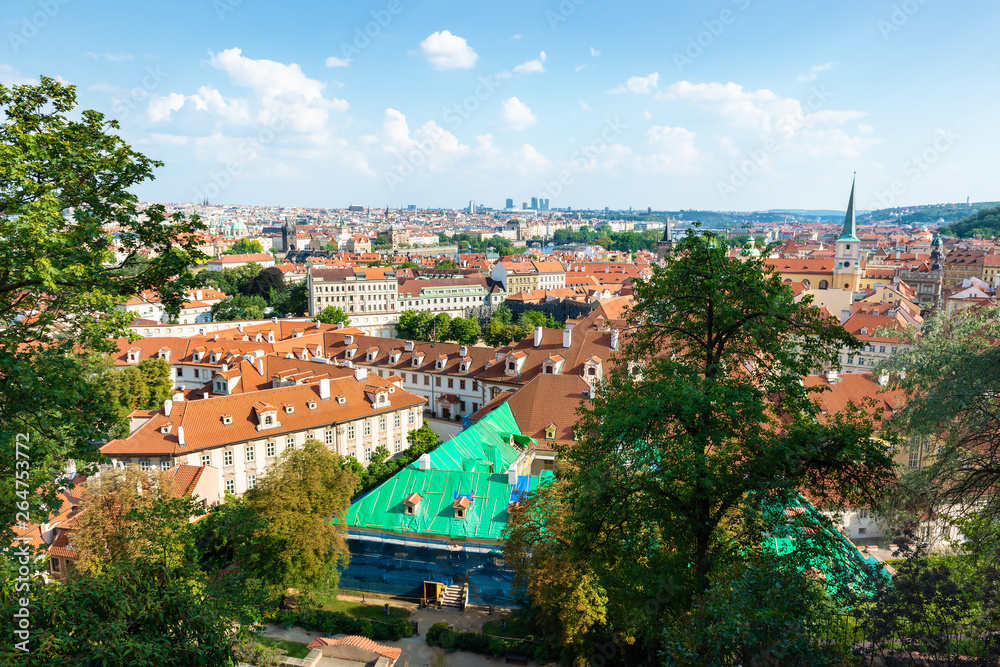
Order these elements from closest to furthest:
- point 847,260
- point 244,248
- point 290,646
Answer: point 290,646
point 847,260
point 244,248

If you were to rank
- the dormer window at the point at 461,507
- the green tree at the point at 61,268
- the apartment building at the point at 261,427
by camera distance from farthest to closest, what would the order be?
the apartment building at the point at 261,427
the dormer window at the point at 461,507
the green tree at the point at 61,268

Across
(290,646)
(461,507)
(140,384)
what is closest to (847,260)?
(461,507)

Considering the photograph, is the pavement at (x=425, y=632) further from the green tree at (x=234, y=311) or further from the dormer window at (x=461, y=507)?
the green tree at (x=234, y=311)

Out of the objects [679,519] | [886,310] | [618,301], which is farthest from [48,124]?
[886,310]

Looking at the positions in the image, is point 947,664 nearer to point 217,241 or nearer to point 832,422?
point 832,422

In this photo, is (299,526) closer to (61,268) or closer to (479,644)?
(479,644)

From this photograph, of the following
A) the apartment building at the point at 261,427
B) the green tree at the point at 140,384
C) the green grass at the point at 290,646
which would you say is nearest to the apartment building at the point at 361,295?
the green tree at the point at 140,384

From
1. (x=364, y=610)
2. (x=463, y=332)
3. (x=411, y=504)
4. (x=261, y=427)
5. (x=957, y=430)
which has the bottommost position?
(x=364, y=610)
